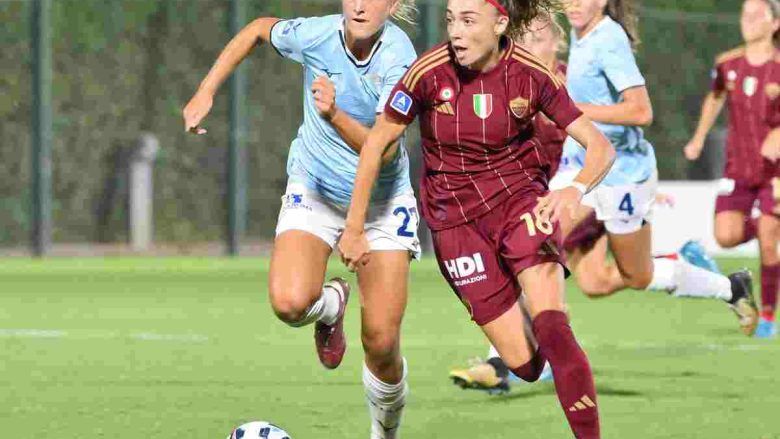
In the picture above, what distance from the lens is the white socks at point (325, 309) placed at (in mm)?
6418

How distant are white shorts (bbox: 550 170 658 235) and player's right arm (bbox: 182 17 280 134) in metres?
2.66

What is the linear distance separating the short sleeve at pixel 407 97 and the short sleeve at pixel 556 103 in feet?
1.33

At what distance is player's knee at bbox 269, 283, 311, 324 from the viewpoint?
6234 mm

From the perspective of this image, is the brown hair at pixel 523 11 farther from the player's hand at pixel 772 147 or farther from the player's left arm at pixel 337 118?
the player's hand at pixel 772 147

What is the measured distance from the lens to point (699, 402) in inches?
297

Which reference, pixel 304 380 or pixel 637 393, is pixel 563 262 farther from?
pixel 304 380

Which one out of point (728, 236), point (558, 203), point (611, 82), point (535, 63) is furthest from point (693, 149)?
point (558, 203)

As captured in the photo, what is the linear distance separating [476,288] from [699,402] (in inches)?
81.3

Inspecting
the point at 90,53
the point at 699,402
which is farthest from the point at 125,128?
the point at 699,402

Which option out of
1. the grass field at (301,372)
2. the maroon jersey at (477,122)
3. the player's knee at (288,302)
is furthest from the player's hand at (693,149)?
the player's knee at (288,302)

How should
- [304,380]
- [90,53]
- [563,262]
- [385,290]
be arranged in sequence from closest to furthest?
[563,262] → [385,290] → [304,380] → [90,53]

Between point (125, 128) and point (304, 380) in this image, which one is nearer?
point (304, 380)

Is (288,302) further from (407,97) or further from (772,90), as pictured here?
(772,90)

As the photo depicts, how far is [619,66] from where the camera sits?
27.2ft
